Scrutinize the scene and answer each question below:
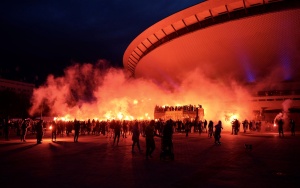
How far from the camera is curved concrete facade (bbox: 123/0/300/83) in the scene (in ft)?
93.0

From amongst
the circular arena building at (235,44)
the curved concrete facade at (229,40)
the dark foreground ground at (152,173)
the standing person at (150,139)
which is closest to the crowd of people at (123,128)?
the standing person at (150,139)

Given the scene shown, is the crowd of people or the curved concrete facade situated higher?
the curved concrete facade

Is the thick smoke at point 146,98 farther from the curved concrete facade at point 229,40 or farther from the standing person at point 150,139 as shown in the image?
the standing person at point 150,139

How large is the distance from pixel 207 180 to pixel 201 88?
3098 centimetres

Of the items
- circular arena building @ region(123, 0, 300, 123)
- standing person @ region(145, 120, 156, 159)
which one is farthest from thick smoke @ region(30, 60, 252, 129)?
standing person @ region(145, 120, 156, 159)

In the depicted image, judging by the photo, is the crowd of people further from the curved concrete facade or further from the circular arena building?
the curved concrete facade

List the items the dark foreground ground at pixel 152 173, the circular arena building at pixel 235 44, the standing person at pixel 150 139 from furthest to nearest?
the circular arena building at pixel 235 44 → the standing person at pixel 150 139 → the dark foreground ground at pixel 152 173

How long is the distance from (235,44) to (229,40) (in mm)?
948

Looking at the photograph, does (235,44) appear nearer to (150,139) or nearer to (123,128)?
(123,128)

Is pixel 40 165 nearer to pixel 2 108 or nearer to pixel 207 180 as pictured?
pixel 207 180

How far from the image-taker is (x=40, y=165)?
Answer: 883 centimetres

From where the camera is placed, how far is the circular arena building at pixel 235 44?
28484 millimetres

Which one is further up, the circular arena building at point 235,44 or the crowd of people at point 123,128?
the circular arena building at point 235,44

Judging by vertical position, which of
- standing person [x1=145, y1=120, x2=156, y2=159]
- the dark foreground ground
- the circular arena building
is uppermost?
the circular arena building
